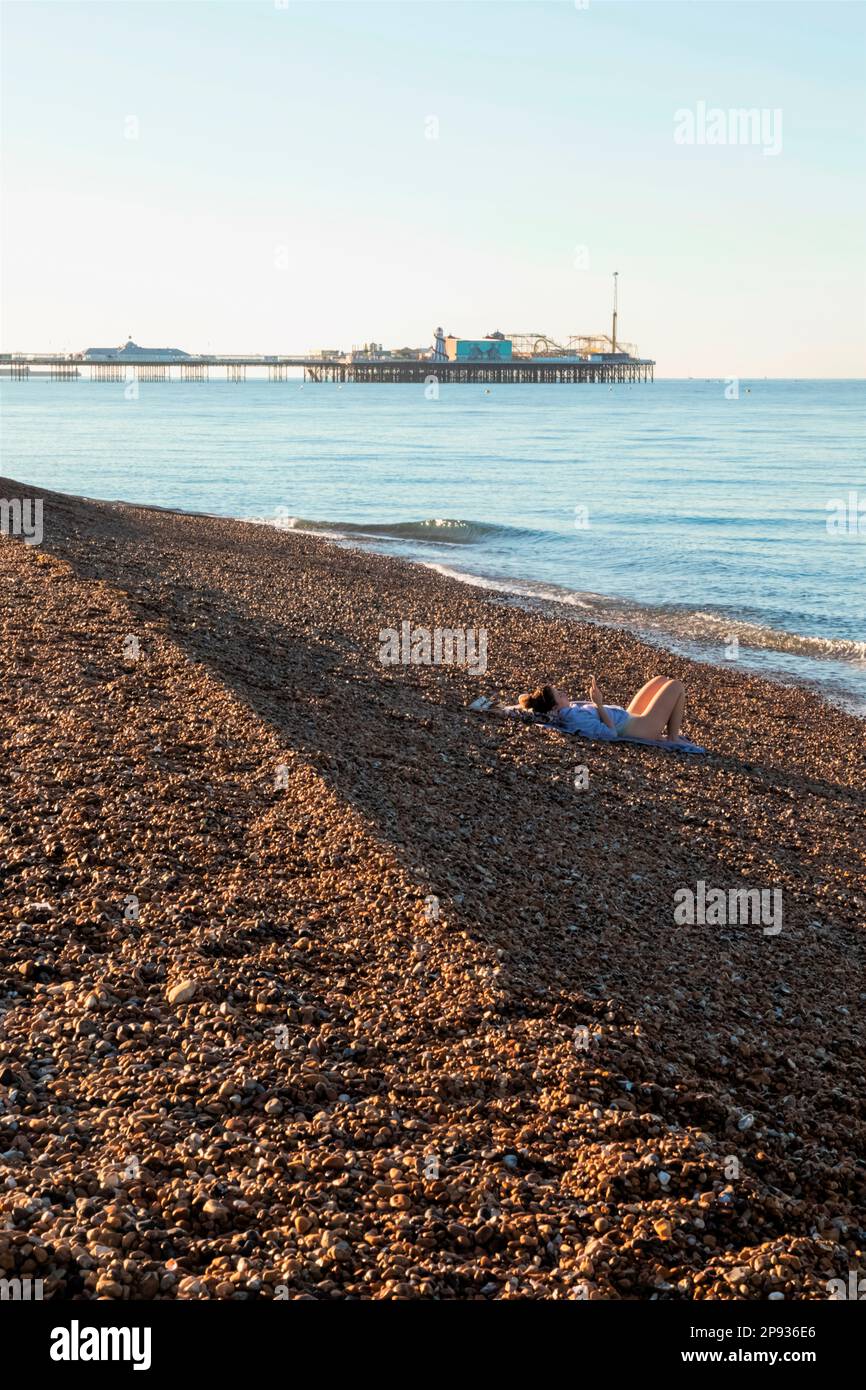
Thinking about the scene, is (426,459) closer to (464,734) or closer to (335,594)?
(335,594)

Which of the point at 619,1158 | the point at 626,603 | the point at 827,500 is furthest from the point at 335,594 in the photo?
the point at 827,500

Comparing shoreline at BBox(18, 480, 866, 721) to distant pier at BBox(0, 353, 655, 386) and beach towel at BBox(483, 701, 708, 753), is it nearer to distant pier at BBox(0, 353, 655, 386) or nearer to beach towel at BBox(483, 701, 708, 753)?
beach towel at BBox(483, 701, 708, 753)

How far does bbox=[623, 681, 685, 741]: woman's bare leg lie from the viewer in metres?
11.1

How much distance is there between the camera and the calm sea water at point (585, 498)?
21016mm

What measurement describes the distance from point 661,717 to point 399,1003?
20.6ft

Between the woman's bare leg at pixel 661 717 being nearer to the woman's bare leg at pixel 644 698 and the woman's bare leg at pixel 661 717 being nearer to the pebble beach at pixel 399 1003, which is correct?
the woman's bare leg at pixel 644 698

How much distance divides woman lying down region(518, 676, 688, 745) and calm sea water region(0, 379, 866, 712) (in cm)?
498

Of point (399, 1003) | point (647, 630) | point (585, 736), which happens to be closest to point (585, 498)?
point (647, 630)

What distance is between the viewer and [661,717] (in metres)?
11.1

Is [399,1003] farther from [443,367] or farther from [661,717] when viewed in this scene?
[443,367]

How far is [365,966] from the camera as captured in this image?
18.7ft

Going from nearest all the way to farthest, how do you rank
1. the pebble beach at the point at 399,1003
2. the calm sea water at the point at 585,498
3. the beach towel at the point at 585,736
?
the pebble beach at the point at 399,1003
the beach towel at the point at 585,736
the calm sea water at the point at 585,498

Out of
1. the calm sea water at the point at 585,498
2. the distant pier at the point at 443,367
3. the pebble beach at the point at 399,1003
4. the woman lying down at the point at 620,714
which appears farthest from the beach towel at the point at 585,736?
the distant pier at the point at 443,367
